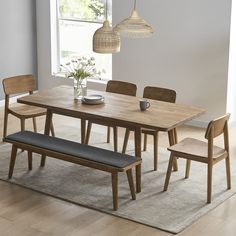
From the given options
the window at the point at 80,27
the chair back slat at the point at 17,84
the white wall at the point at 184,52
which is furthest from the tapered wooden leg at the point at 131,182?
the window at the point at 80,27

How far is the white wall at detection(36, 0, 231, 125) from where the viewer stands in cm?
782

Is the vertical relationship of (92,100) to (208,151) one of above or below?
above

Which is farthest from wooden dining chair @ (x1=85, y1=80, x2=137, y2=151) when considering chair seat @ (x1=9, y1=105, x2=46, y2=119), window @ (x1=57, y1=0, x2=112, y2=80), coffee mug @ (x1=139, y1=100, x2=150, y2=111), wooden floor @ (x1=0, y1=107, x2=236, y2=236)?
window @ (x1=57, y1=0, x2=112, y2=80)

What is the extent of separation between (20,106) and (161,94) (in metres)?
1.79

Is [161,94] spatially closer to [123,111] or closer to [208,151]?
[123,111]

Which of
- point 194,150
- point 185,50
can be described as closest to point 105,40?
point 194,150

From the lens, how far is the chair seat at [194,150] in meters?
5.87

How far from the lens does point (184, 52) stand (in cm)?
812

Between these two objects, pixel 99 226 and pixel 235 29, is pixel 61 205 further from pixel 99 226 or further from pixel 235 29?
pixel 235 29

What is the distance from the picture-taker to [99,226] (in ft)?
17.6

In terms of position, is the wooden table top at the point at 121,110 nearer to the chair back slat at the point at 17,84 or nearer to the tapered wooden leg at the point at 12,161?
the tapered wooden leg at the point at 12,161

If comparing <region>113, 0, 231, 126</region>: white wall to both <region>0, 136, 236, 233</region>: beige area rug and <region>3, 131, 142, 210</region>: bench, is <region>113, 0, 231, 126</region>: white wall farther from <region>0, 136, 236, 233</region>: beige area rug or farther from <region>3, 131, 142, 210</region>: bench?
<region>3, 131, 142, 210</region>: bench

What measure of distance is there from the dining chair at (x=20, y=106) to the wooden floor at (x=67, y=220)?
1.35 metres

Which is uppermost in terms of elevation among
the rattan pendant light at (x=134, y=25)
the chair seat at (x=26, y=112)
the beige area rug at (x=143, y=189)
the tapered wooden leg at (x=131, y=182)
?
the rattan pendant light at (x=134, y=25)
